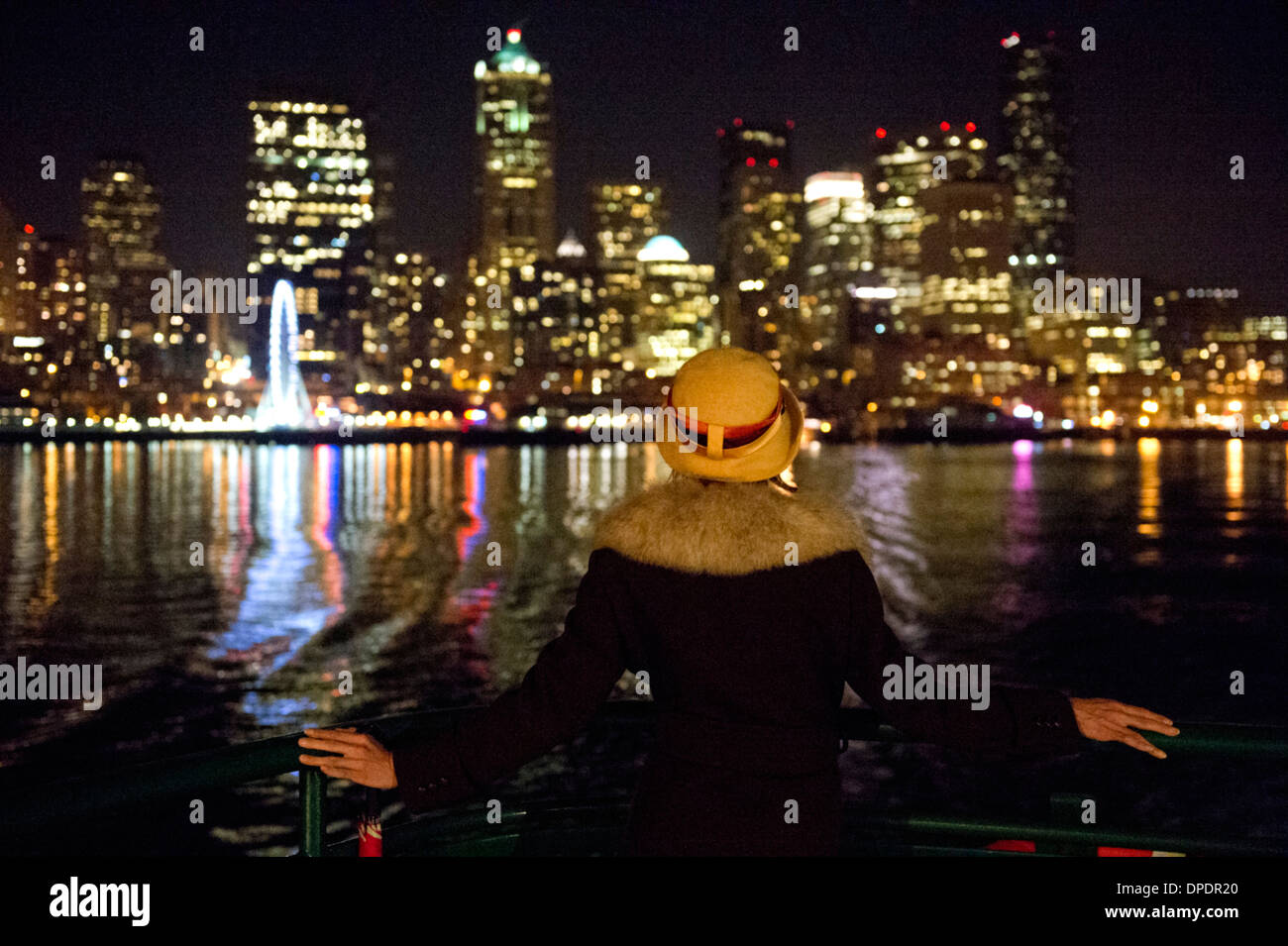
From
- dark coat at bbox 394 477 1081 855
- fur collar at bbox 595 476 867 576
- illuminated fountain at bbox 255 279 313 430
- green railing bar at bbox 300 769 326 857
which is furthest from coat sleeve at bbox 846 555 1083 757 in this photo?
illuminated fountain at bbox 255 279 313 430

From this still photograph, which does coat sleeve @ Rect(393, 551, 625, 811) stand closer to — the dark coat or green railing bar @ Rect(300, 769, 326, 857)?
the dark coat

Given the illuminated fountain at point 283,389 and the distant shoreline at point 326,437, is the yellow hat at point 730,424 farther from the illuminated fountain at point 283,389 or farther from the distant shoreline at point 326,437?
the distant shoreline at point 326,437

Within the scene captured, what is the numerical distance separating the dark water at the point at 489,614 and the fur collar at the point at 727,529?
0.87ft

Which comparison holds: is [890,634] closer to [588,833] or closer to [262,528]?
[588,833]

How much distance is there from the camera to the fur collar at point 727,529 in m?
2.88

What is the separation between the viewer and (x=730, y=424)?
9.69ft

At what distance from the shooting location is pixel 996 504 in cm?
6725

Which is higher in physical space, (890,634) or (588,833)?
(890,634)

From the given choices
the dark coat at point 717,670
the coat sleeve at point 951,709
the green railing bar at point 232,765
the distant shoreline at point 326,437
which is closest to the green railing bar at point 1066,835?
the green railing bar at point 232,765

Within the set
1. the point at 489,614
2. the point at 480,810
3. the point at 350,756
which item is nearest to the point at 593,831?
the point at 480,810

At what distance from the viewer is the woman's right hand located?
10.4ft

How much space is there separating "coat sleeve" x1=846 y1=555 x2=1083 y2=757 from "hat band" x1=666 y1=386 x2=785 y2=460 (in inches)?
13.7

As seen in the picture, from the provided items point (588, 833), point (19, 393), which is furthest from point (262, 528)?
point (19, 393)
